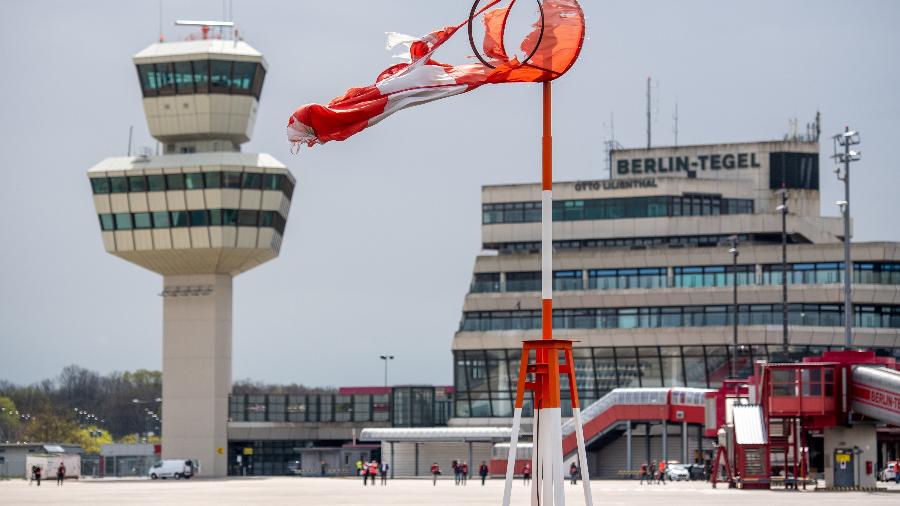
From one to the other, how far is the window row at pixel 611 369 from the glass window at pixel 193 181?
24074mm

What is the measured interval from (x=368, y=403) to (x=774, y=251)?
35419 millimetres

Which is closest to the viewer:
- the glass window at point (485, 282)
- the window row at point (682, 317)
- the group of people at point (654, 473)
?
the group of people at point (654, 473)

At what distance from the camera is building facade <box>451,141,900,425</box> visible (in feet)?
379

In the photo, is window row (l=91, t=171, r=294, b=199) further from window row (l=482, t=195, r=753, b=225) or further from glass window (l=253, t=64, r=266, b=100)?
window row (l=482, t=195, r=753, b=225)

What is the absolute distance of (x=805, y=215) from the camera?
12744cm

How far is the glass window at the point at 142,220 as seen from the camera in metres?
115

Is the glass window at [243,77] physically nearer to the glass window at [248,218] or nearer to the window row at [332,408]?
the glass window at [248,218]

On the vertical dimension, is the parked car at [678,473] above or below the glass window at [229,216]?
below

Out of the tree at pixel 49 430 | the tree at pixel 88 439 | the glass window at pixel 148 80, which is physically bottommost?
the tree at pixel 88 439

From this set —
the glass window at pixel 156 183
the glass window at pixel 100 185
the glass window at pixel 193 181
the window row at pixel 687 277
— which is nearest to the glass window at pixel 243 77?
the glass window at pixel 193 181

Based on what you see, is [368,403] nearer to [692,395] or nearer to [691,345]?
[691,345]

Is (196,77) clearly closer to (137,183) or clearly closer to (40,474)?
(137,183)

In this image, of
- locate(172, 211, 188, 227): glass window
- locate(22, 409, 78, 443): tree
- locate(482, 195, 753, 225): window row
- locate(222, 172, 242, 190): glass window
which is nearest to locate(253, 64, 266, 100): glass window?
locate(222, 172, 242, 190): glass window

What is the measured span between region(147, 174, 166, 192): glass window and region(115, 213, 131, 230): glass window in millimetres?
2695
